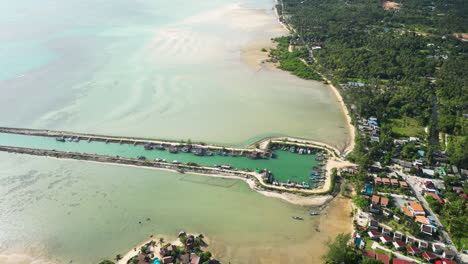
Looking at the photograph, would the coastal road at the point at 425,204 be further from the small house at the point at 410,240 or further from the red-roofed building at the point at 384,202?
the red-roofed building at the point at 384,202

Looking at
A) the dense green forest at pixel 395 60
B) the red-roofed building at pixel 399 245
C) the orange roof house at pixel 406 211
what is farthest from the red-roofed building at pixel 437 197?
the red-roofed building at pixel 399 245

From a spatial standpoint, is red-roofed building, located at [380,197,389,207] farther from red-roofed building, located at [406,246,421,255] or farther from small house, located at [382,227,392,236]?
red-roofed building, located at [406,246,421,255]

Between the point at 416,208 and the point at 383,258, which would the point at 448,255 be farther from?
the point at 383,258

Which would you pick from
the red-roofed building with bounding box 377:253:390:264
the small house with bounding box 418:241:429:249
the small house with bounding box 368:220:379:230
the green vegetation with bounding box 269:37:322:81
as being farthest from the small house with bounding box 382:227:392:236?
the green vegetation with bounding box 269:37:322:81

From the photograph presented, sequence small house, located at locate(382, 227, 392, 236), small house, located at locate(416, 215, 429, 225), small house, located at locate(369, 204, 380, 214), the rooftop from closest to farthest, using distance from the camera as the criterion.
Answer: small house, located at locate(382, 227, 392, 236) → small house, located at locate(416, 215, 429, 225) → the rooftop → small house, located at locate(369, 204, 380, 214)

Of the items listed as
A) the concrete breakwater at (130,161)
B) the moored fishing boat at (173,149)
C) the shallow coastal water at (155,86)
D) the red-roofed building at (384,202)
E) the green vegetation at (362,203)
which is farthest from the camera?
the shallow coastal water at (155,86)

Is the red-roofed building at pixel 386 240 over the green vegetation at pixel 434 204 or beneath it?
beneath

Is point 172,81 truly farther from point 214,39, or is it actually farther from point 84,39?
point 84,39
